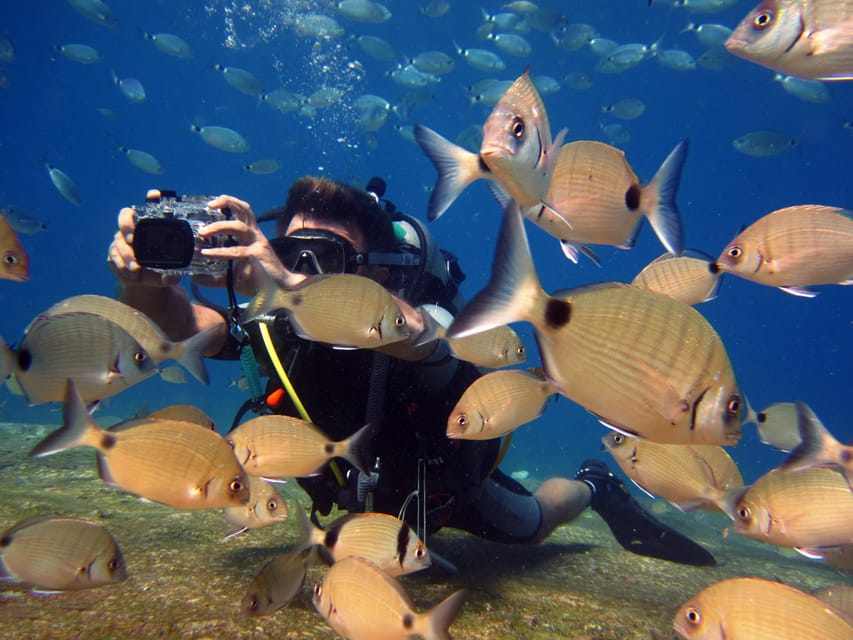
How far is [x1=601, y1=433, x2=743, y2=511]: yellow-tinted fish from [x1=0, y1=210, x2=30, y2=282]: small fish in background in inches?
109

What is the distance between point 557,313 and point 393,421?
109 inches

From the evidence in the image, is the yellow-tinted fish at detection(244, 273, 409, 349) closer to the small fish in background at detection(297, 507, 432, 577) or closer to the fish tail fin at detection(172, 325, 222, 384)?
the fish tail fin at detection(172, 325, 222, 384)

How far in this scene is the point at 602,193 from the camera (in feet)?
5.53

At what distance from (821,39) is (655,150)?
50.6m

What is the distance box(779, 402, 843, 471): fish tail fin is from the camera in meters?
1.61

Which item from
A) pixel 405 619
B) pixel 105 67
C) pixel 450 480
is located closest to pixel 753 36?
pixel 405 619

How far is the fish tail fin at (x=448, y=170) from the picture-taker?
1532mm

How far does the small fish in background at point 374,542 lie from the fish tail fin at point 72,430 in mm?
957

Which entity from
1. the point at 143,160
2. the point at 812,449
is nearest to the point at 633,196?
the point at 812,449

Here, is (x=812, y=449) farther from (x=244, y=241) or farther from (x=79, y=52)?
(x=79, y=52)

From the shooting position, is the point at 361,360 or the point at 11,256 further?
the point at 361,360

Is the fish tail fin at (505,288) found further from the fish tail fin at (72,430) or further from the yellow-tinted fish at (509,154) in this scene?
the fish tail fin at (72,430)

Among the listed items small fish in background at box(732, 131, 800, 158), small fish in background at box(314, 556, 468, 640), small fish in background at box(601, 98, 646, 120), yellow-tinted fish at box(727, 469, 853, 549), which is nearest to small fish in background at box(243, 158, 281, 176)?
small fish in background at box(601, 98, 646, 120)

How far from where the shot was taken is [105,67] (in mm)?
51812
